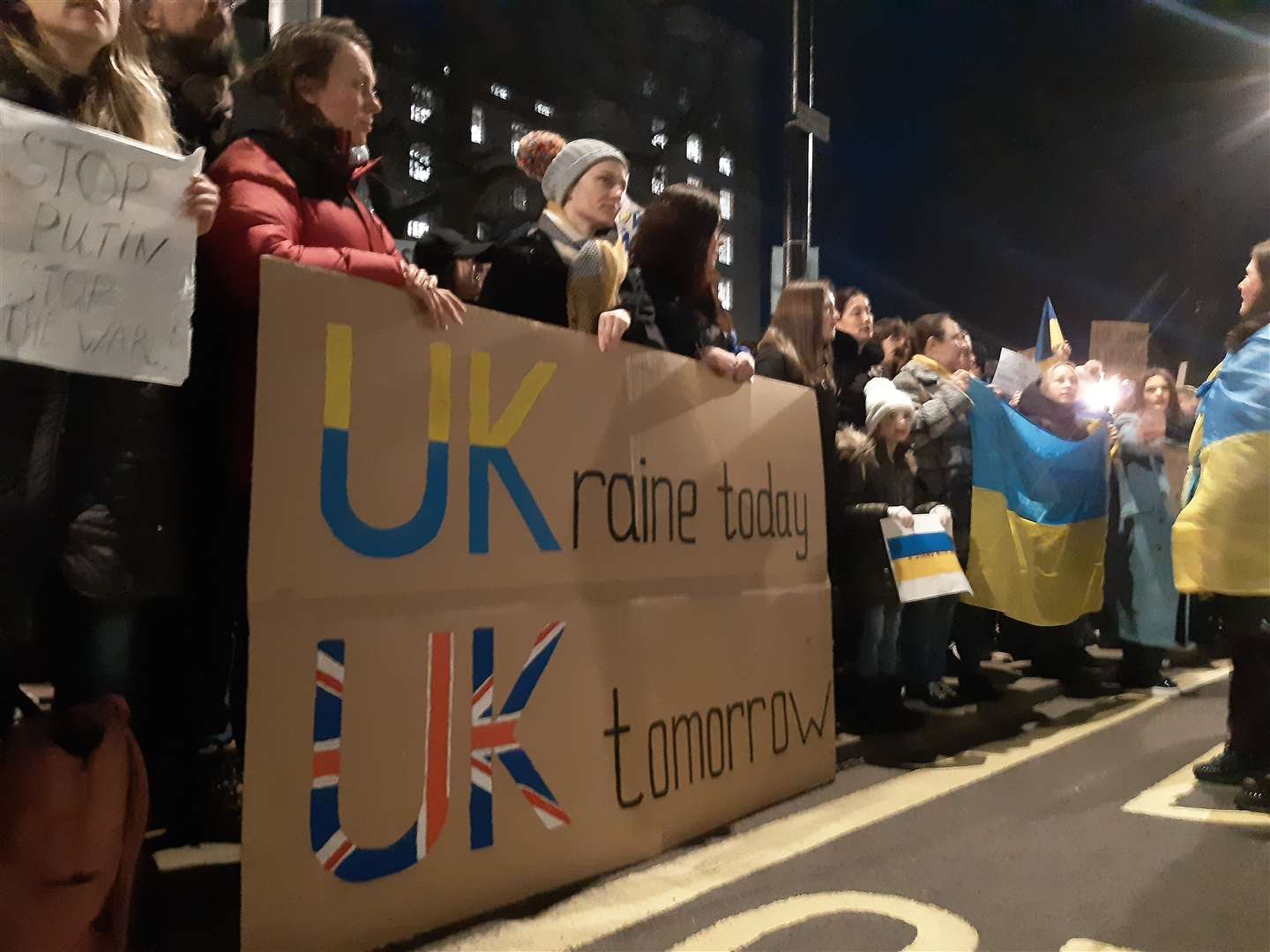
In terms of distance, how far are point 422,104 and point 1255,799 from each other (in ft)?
38.8

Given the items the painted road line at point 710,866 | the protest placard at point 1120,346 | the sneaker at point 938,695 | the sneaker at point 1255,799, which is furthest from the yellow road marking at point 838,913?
the protest placard at point 1120,346

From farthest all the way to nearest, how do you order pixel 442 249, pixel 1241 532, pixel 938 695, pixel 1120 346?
pixel 1120 346 → pixel 938 695 → pixel 1241 532 → pixel 442 249

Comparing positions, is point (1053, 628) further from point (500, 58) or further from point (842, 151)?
point (500, 58)

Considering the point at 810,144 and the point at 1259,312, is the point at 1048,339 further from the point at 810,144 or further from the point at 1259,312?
the point at 810,144

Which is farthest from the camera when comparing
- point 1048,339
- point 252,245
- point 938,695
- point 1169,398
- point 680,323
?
point 1169,398

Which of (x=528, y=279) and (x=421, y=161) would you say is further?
(x=421, y=161)

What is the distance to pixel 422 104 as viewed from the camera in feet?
38.0

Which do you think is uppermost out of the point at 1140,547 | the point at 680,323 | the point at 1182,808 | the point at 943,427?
the point at 680,323

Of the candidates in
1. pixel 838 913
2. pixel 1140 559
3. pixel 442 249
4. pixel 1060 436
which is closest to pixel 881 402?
pixel 1060 436

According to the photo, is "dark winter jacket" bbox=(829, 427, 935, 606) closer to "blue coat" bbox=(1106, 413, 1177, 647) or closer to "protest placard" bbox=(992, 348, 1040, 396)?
"protest placard" bbox=(992, 348, 1040, 396)

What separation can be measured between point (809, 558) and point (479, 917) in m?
1.31

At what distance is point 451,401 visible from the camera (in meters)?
1.57

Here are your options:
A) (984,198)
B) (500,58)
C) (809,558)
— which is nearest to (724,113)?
Result: (500,58)

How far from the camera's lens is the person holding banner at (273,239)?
4.91 feet
